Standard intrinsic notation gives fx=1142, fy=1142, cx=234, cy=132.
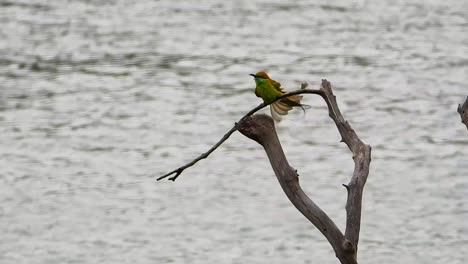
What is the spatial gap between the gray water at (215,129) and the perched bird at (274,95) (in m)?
2.36

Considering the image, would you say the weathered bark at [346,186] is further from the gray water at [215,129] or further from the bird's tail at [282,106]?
the gray water at [215,129]

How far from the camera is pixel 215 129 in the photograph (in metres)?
6.05

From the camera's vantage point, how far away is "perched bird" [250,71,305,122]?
1.98 metres

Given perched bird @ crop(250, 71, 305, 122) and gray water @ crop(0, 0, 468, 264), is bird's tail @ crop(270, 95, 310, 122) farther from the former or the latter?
gray water @ crop(0, 0, 468, 264)

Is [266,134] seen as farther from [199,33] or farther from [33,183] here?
[199,33]

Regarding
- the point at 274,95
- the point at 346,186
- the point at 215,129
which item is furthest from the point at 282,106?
the point at 215,129

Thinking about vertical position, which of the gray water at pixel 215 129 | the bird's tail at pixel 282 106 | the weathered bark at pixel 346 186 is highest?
the bird's tail at pixel 282 106

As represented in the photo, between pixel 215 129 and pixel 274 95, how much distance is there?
4.08m

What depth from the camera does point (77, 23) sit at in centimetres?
885

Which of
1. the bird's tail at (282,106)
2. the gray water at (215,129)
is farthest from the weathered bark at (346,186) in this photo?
the gray water at (215,129)

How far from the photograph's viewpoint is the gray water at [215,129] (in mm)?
4582

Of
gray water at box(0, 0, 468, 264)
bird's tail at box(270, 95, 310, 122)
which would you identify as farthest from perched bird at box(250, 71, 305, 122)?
gray water at box(0, 0, 468, 264)

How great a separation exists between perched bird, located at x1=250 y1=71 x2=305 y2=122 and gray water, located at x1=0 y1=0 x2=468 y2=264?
236 centimetres

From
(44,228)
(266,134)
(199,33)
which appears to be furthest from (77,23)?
(266,134)
